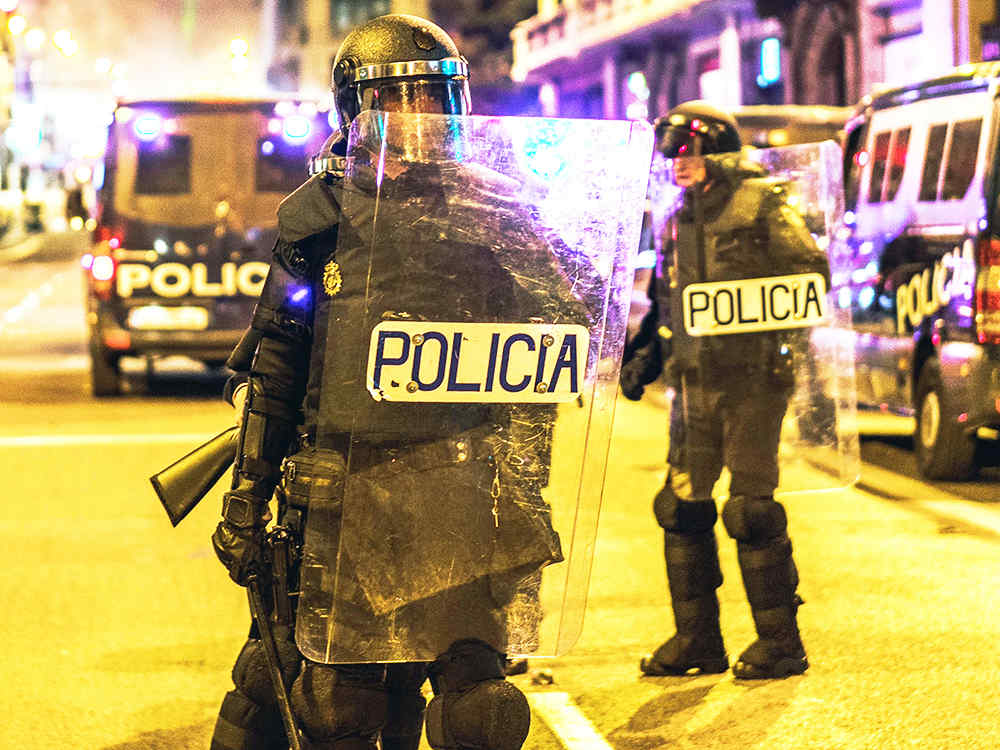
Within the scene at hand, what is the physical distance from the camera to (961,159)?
32.1ft

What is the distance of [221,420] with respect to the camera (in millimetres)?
13414

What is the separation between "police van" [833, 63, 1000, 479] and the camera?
9453 millimetres

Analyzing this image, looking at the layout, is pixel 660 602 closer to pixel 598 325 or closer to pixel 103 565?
pixel 103 565

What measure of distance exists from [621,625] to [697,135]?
6.18 ft

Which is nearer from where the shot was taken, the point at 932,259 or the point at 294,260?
the point at 294,260

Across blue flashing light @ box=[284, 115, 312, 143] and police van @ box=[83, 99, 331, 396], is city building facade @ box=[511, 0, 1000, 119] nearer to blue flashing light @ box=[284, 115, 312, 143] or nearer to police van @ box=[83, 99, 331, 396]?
blue flashing light @ box=[284, 115, 312, 143]

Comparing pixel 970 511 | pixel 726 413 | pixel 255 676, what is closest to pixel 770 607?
pixel 726 413

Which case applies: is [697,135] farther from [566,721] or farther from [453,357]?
[453,357]

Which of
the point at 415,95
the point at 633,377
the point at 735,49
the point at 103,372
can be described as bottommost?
the point at 103,372

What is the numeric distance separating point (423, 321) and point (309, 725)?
0.80 m

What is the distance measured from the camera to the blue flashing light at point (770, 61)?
31859 mm

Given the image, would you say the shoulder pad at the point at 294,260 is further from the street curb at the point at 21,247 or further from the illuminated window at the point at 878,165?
the street curb at the point at 21,247

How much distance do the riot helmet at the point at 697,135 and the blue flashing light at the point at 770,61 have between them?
87.5 ft

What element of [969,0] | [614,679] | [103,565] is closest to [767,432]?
[614,679]
